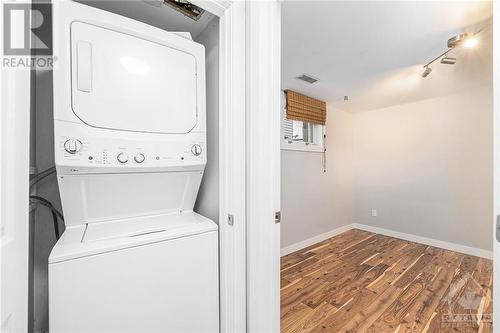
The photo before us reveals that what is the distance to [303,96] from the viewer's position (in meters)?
3.15

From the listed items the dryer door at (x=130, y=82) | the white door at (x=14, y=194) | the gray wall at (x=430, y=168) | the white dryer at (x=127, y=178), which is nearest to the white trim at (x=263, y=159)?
the white dryer at (x=127, y=178)

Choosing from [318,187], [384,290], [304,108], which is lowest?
[384,290]

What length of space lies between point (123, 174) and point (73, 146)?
234 millimetres

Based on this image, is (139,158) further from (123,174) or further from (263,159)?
(263,159)

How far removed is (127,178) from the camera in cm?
110

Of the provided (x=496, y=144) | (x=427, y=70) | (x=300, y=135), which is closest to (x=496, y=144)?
(x=496, y=144)

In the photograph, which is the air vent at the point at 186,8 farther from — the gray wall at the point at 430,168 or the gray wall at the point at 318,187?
the gray wall at the point at 430,168

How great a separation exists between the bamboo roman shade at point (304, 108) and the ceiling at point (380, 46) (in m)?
0.11

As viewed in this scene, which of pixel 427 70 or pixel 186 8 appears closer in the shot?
pixel 186 8

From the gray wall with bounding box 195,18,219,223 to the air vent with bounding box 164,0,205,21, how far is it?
0.49 ft

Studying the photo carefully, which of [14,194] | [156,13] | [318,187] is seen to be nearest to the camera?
[14,194]

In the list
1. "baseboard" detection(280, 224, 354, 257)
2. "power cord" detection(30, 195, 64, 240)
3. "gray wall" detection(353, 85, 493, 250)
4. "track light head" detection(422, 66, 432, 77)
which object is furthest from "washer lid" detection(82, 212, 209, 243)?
"gray wall" detection(353, 85, 493, 250)

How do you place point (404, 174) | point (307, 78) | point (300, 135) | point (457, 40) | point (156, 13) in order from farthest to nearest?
point (404, 174), point (300, 135), point (307, 78), point (457, 40), point (156, 13)

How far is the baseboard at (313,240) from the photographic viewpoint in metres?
2.99
